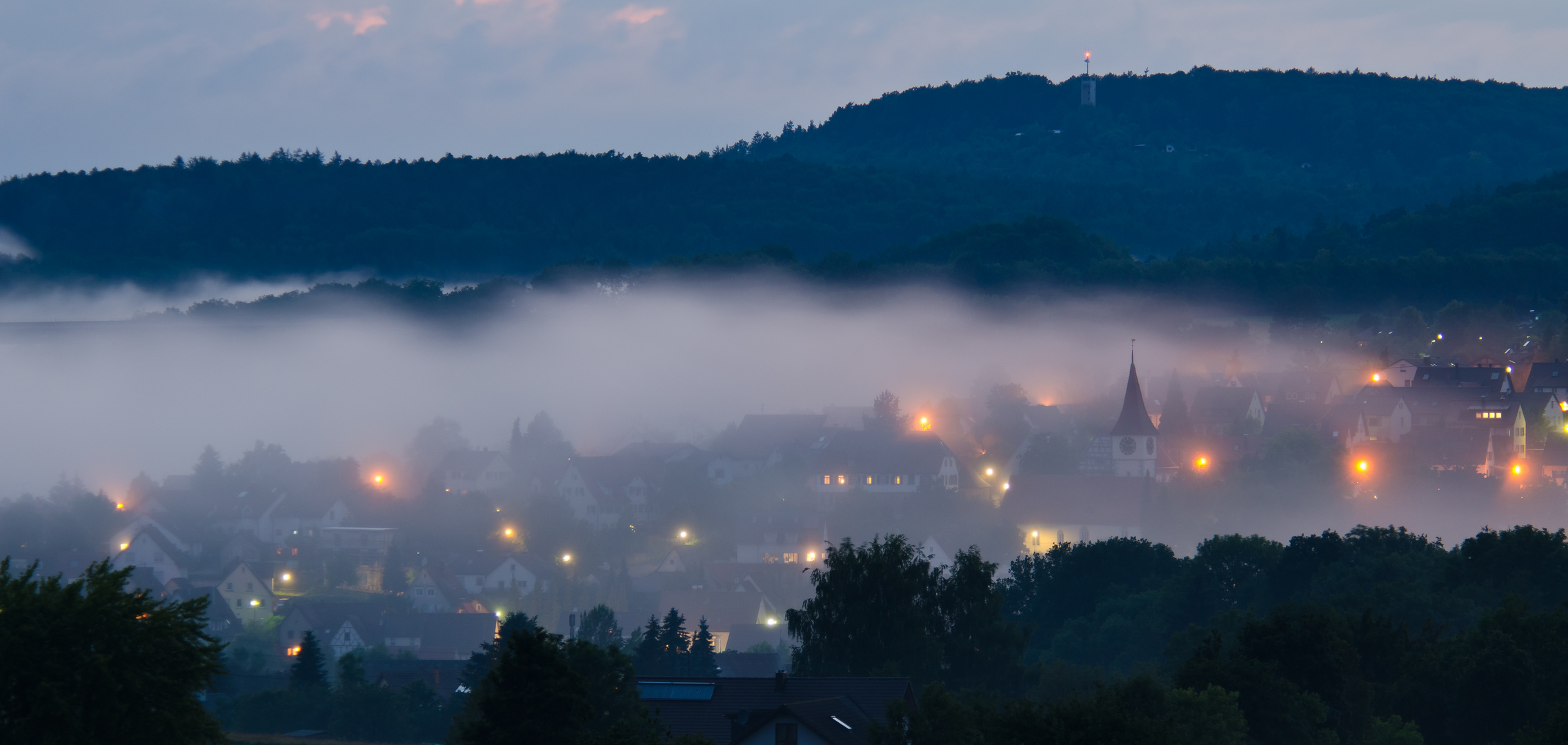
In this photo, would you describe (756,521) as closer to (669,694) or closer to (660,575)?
(660,575)

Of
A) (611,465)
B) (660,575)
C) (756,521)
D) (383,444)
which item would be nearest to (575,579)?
(660,575)

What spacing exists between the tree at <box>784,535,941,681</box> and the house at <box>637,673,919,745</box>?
14844 mm

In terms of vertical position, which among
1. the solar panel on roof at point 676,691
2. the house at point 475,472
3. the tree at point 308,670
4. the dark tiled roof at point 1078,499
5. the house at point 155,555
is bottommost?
the tree at point 308,670

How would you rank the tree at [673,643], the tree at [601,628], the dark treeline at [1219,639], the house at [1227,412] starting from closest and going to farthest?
1. the dark treeline at [1219,639]
2. the tree at [673,643]
3. the tree at [601,628]
4. the house at [1227,412]

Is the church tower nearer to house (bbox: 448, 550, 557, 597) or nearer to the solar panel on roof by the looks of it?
house (bbox: 448, 550, 557, 597)

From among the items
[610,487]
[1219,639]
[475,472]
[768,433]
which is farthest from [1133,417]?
[1219,639]

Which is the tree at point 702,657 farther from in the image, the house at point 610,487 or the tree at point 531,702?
the house at point 610,487

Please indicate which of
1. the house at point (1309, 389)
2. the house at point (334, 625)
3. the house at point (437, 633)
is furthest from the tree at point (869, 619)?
the house at point (1309, 389)

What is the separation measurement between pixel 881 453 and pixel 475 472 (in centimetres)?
3449

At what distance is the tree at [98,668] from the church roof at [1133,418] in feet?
396

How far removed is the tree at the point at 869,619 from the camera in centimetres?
5941

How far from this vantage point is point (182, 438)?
180375mm

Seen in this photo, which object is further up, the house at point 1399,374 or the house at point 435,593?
the house at point 1399,374

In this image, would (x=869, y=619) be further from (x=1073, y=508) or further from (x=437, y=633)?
(x=1073, y=508)
